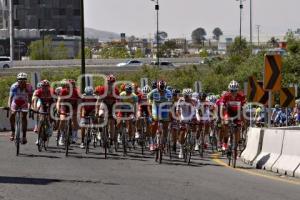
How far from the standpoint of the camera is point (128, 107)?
22.2 meters

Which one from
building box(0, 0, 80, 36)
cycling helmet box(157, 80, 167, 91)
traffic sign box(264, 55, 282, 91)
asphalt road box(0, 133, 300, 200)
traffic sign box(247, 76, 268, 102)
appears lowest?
asphalt road box(0, 133, 300, 200)

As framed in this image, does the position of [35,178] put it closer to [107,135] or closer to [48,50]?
[107,135]

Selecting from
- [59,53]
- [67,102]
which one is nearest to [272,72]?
[67,102]

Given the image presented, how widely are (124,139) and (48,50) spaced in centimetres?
10502

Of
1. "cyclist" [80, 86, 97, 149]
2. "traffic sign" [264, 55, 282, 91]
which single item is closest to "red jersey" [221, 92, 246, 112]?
"traffic sign" [264, 55, 282, 91]

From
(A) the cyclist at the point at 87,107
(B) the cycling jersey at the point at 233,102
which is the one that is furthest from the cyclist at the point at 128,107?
(B) the cycling jersey at the point at 233,102

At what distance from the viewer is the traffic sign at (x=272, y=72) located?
18922mm

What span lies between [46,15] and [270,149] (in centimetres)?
16150

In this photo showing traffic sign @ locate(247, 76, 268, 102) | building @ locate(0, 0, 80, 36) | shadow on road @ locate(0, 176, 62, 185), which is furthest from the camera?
building @ locate(0, 0, 80, 36)

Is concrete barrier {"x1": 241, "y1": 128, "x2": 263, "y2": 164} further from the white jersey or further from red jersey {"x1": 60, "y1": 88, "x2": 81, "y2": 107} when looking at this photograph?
red jersey {"x1": 60, "y1": 88, "x2": 81, "y2": 107}

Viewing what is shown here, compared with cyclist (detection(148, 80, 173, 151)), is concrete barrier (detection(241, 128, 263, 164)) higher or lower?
lower

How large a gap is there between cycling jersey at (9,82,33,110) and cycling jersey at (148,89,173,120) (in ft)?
10.2

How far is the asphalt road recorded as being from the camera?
41.5 ft

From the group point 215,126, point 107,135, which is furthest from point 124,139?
point 215,126
